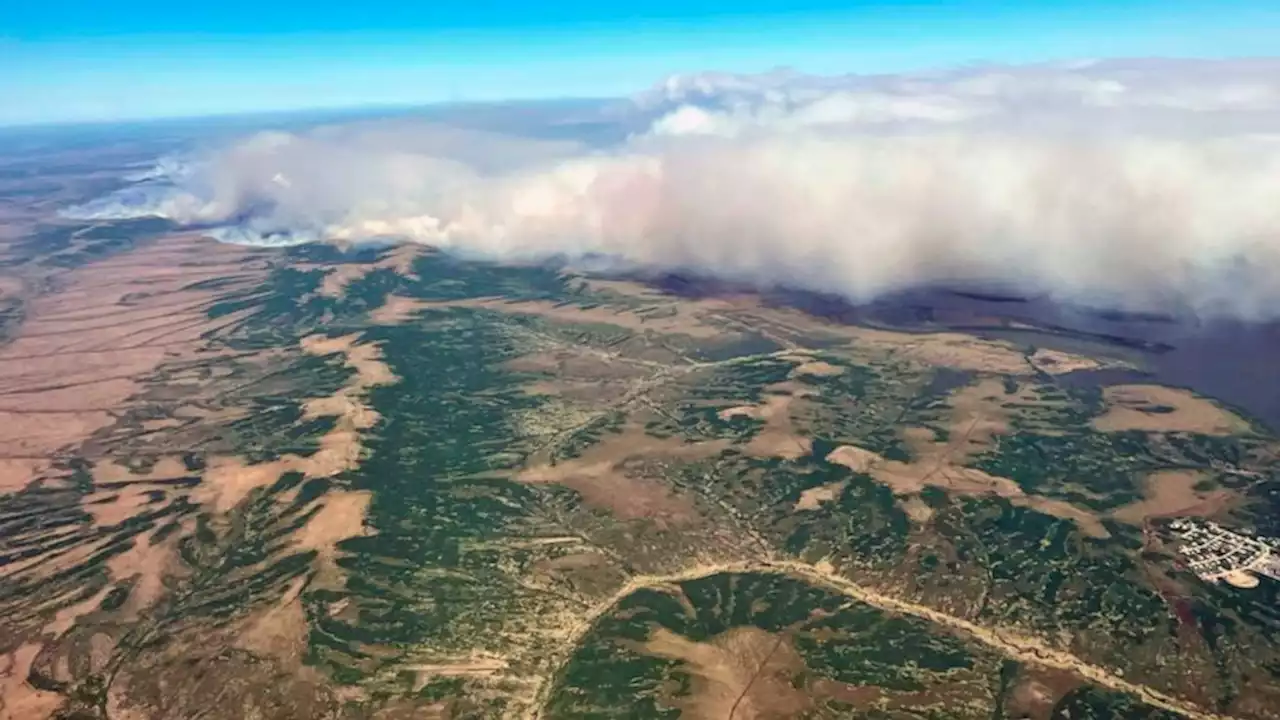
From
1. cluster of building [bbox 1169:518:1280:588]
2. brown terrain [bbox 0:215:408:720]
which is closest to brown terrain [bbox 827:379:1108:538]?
cluster of building [bbox 1169:518:1280:588]

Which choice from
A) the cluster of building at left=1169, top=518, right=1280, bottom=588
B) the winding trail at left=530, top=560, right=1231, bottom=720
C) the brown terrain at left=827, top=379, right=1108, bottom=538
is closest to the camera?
the winding trail at left=530, top=560, right=1231, bottom=720

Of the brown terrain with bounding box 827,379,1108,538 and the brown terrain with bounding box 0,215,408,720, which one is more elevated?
the brown terrain with bounding box 0,215,408,720

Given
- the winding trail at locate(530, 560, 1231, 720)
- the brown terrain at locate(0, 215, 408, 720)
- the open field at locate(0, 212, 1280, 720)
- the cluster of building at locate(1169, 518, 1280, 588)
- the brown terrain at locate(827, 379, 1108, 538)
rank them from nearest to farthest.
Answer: the winding trail at locate(530, 560, 1231, 720), the open field at locate(0, 212, 1280, 720), the brown terrain at locate(0, 215, 408, 720), the cluster of building at locate(1169, 518, 1280, 588), the brown terrain at locate(827, 379, 1108, 538)

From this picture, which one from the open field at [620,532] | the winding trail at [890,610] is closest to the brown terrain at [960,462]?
the open field at [620,532]

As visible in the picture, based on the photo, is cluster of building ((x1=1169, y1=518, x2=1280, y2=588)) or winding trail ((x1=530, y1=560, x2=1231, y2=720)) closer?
winding trail ((x1=530, y1=560, x2=1231, y2=720))

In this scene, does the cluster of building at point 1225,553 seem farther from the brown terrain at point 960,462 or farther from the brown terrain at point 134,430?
the brown terrain at point 134,430

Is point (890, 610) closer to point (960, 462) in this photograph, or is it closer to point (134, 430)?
point (960, 462)

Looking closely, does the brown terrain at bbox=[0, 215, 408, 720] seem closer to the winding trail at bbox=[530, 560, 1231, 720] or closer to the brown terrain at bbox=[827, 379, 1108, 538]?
the winding trail at bbox=[530, 560, 1231, 720]
